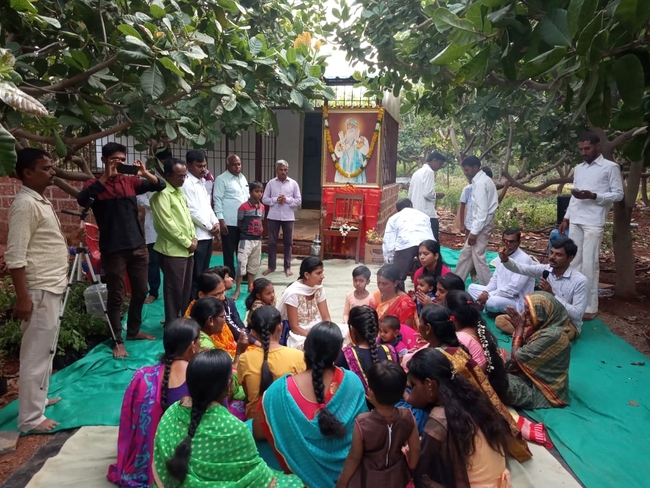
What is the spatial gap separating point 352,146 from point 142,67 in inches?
236

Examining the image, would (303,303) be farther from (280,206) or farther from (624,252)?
(624,252)

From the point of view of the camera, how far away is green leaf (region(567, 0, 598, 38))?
1458mm

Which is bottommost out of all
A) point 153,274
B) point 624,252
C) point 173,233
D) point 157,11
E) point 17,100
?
point 153,274

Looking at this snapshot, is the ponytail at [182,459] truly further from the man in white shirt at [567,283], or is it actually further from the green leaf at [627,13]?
the man in white shirt at [567,283]

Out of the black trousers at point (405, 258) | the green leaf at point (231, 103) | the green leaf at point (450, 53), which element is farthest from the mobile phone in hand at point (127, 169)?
the black trousers at point (405, 258)

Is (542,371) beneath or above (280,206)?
beneath

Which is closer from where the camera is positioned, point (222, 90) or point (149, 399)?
point (149, 399)

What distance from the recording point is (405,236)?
17.7ft

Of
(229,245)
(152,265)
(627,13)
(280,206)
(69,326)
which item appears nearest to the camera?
(627,13)

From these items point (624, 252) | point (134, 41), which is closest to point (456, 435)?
point (134, 41)

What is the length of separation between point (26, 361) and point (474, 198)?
486cm

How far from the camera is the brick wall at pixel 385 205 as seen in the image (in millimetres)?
8852

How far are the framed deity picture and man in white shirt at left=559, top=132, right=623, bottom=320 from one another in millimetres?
3753

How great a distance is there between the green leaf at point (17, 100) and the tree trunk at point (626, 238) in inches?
239
